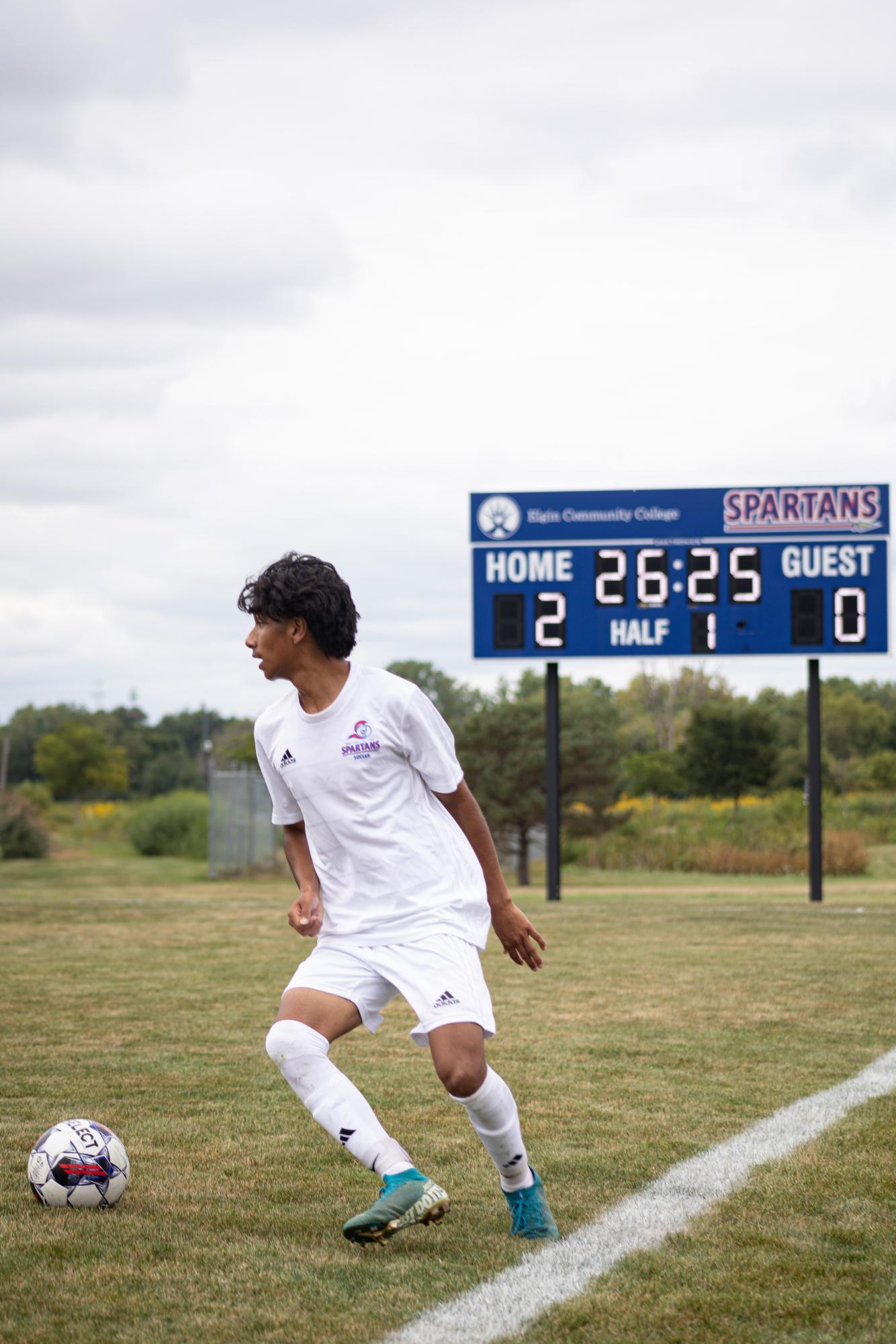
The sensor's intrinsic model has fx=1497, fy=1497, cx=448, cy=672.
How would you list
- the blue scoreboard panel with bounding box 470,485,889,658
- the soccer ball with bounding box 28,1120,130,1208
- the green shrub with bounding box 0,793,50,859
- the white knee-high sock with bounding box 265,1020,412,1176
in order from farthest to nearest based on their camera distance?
the green shrub with bounding box 0,793,50,859, the blue scoreboard panel with bounding box 470,485,889,658, the soccer ball with bounding box 28,1120,130,1208, the white knee-high sock with bounding box 265,1020,412,1176

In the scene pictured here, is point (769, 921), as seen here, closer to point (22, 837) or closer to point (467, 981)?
point (467, 981)

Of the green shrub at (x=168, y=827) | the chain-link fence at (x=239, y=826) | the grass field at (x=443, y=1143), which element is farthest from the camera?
the green shrub at (x=168, y=827)

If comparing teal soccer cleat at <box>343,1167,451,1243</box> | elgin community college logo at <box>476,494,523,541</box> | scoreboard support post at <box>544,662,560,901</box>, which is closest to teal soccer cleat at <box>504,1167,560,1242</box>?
Result: teal soccer cleat at <box>343,1167,451,1243</box>

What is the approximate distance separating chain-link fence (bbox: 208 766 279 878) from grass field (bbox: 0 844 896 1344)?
A: 544 inches

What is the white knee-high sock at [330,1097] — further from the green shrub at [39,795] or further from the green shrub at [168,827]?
the green shrub at [39,795]

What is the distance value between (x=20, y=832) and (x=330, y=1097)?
29.3 metres

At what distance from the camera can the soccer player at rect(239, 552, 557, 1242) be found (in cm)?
415

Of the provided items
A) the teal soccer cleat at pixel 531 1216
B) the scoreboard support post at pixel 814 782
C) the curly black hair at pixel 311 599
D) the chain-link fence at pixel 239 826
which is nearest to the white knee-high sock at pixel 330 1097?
the teal soccer cleat at pixel 531 1216

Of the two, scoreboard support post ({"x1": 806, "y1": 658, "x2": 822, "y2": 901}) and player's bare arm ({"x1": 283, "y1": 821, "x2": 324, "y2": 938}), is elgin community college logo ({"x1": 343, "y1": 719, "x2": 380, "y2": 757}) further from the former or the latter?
scoreboard support post ({"x1": 806, "y1": 658, "x2": 822, "y2": 901})

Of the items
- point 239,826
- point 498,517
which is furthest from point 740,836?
point 498,517

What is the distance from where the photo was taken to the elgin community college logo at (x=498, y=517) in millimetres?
19500

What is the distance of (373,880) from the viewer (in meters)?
4.32

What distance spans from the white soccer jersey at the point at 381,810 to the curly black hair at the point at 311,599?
Answer: 0.14 m

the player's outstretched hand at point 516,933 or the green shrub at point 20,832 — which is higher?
the player's outstretched hand at point 516,933
